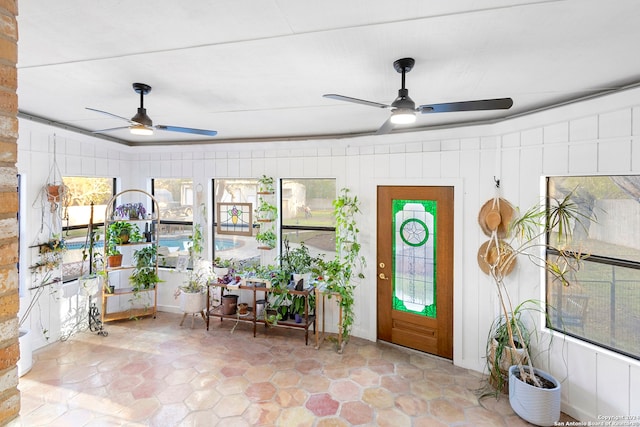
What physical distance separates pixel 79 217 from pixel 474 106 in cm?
522

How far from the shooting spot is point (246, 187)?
16.8 ft

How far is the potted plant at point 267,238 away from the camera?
4.78 metres

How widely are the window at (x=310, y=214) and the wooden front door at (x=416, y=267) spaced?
0.79m

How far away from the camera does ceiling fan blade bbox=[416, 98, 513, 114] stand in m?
2.07

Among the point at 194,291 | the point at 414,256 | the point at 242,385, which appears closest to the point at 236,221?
the point at 194,291

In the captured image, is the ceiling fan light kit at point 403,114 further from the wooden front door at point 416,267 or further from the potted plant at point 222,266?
the potted plant at point 222,266

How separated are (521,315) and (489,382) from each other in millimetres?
749

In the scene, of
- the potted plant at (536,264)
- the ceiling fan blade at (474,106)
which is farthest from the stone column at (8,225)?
Result: the potted plant at (536,264)

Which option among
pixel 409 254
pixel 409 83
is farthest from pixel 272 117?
pixel 409 254

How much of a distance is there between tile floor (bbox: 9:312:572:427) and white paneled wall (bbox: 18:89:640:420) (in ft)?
1.86

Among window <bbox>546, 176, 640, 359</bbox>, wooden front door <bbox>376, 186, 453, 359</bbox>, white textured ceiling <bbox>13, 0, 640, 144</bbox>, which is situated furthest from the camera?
wooden front door <bbox>376, 186, 453, 359</bbox>

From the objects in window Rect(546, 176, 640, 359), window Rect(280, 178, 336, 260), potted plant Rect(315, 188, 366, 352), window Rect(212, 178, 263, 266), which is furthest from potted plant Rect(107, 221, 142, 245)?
window Rect(546, 176, 640, 359)

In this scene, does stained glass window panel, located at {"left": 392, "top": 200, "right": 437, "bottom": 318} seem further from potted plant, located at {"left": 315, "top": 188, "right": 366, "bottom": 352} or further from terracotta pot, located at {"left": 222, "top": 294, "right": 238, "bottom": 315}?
terracotta pot, located at {"left": 222, "top": 294, "right": 238, "bottom": 315}

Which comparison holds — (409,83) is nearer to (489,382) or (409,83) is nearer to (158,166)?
(489,382)
